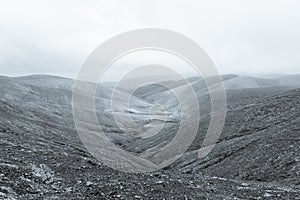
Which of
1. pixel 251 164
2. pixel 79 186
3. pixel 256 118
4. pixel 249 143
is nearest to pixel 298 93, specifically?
pixel 256 118

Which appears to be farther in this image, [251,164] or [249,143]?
[249,143]

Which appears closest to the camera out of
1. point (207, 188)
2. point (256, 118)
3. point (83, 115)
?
point (207, 188)

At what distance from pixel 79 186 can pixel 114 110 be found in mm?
83881

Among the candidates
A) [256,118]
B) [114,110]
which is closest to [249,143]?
[256,118]

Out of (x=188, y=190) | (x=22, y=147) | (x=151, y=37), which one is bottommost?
(x=188, y=190)

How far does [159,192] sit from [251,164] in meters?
16.9

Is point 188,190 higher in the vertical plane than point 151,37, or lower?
lower

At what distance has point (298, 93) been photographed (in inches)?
A: 2499

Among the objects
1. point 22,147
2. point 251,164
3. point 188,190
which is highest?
point 22,147

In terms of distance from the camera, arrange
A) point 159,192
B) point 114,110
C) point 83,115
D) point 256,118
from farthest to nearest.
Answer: point 114,110 < point 83,115 < point 256,118 < point 159,192

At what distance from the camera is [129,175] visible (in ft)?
65.0

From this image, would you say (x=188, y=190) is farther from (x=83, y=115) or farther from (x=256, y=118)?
(x=83, y=115)

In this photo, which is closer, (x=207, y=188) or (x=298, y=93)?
(x=207, y=188)

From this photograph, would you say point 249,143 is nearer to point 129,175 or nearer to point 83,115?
point 129,175
